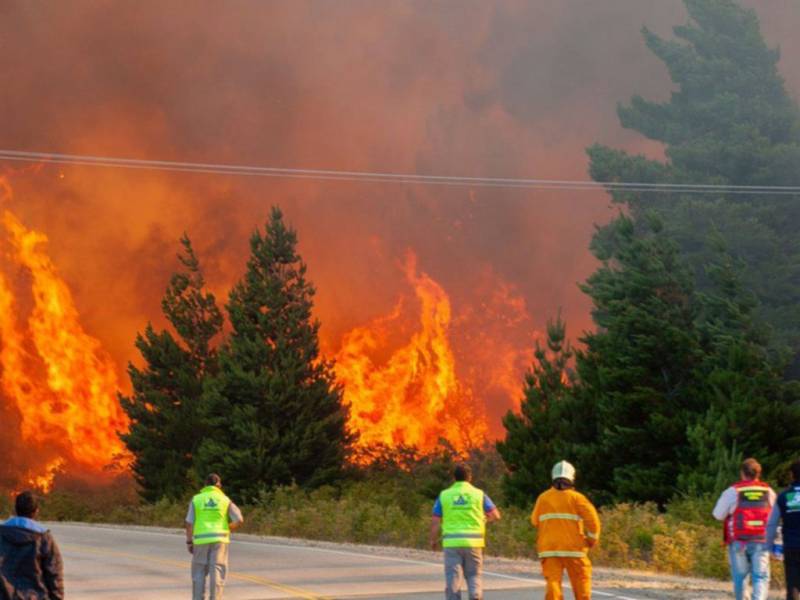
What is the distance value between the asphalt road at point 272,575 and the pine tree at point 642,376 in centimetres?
1154

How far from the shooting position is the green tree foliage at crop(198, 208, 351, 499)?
49750 millimetres

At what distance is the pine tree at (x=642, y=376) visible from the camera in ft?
124

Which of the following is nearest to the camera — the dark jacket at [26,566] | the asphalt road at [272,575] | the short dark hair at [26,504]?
the dark jacket at [26,566]

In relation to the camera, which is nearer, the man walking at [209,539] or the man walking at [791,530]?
the man walking at [791,530]

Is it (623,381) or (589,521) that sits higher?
(623,381)

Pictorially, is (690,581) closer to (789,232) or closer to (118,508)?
(789,232)

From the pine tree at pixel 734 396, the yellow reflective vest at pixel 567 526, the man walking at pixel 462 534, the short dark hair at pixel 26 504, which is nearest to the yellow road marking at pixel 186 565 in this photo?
the man walking at pixel 462 534

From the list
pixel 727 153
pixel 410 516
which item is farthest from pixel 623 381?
pixel 727 153

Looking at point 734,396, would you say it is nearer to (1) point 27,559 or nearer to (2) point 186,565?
(2) point 186,565

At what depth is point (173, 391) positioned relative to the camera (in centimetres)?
6197

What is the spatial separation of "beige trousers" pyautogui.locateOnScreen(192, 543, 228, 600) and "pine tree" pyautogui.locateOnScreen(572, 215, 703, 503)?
891 inches

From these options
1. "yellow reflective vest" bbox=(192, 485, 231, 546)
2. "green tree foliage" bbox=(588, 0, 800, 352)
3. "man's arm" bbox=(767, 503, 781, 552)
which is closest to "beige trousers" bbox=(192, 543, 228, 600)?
"yellow reflective vest" bbox=(192, 485, 231, 546)

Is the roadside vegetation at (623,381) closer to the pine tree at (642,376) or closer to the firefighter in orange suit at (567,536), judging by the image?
the pine tree at (642,376)

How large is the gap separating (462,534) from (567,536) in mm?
2318
